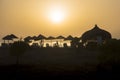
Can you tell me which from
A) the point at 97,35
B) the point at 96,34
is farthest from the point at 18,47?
the point at 97,35

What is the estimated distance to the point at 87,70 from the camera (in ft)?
95.8

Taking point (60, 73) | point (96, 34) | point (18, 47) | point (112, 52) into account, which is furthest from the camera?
point (96, 34)

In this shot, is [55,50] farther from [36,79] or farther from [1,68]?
[36,79]

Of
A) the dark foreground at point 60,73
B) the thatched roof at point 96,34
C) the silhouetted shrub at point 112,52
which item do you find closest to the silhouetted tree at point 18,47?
the dark foreground at point 60,73

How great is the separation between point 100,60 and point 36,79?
797cm

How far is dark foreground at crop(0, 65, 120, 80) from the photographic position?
1062 inches

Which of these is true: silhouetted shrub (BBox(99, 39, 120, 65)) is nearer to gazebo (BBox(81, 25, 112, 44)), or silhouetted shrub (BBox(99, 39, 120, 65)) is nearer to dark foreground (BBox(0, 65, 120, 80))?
dark foreground (BBox(0, 65, 120, 80))

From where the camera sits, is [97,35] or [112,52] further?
[97,35]

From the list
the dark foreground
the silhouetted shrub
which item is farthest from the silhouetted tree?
the silhouetted shrub

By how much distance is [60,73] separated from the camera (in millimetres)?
28797

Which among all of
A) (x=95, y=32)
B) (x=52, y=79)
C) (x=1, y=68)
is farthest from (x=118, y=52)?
(x=95, y=32)

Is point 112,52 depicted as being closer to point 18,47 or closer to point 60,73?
point 60,73

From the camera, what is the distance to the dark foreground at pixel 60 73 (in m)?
27.0

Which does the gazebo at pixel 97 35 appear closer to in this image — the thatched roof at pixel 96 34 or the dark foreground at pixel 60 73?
the thatched roof at pixel 96 34
